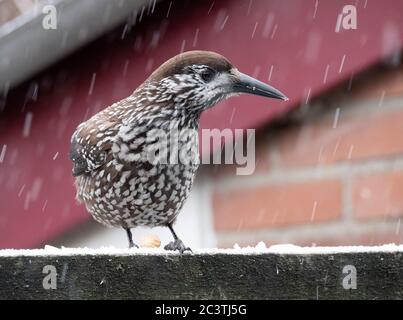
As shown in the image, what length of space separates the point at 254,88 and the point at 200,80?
8.4 inches

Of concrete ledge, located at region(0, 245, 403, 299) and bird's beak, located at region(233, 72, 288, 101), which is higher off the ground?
bird's beak, located at region(233, 72, 288, 101)

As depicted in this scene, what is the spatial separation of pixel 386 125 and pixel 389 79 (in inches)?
5.2

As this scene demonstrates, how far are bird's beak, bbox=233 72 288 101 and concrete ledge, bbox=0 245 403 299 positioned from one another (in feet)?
1.74

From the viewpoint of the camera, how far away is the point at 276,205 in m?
2.57

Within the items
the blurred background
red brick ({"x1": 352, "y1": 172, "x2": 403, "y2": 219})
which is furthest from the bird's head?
red brick ({"x1": 352, "y1": 172, "x2": 403, "y2": 219})

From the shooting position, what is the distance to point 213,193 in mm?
2561

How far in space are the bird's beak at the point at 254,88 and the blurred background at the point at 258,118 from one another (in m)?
0.65

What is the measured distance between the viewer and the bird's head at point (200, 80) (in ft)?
5.88

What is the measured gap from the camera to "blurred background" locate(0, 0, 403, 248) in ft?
7.97

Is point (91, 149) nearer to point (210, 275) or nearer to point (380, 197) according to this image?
point (380, 197)

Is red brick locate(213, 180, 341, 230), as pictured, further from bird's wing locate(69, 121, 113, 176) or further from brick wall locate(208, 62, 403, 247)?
bird's wing locate(69, 121, 113, 176)

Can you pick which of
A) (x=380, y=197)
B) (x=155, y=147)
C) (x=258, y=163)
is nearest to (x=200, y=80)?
(x=155, y=147)

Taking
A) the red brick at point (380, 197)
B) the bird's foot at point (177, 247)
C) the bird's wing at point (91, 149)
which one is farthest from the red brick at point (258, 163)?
the bird's foot at point (177, 247)

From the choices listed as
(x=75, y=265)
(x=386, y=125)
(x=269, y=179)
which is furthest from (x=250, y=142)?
(x=75, y=265)
